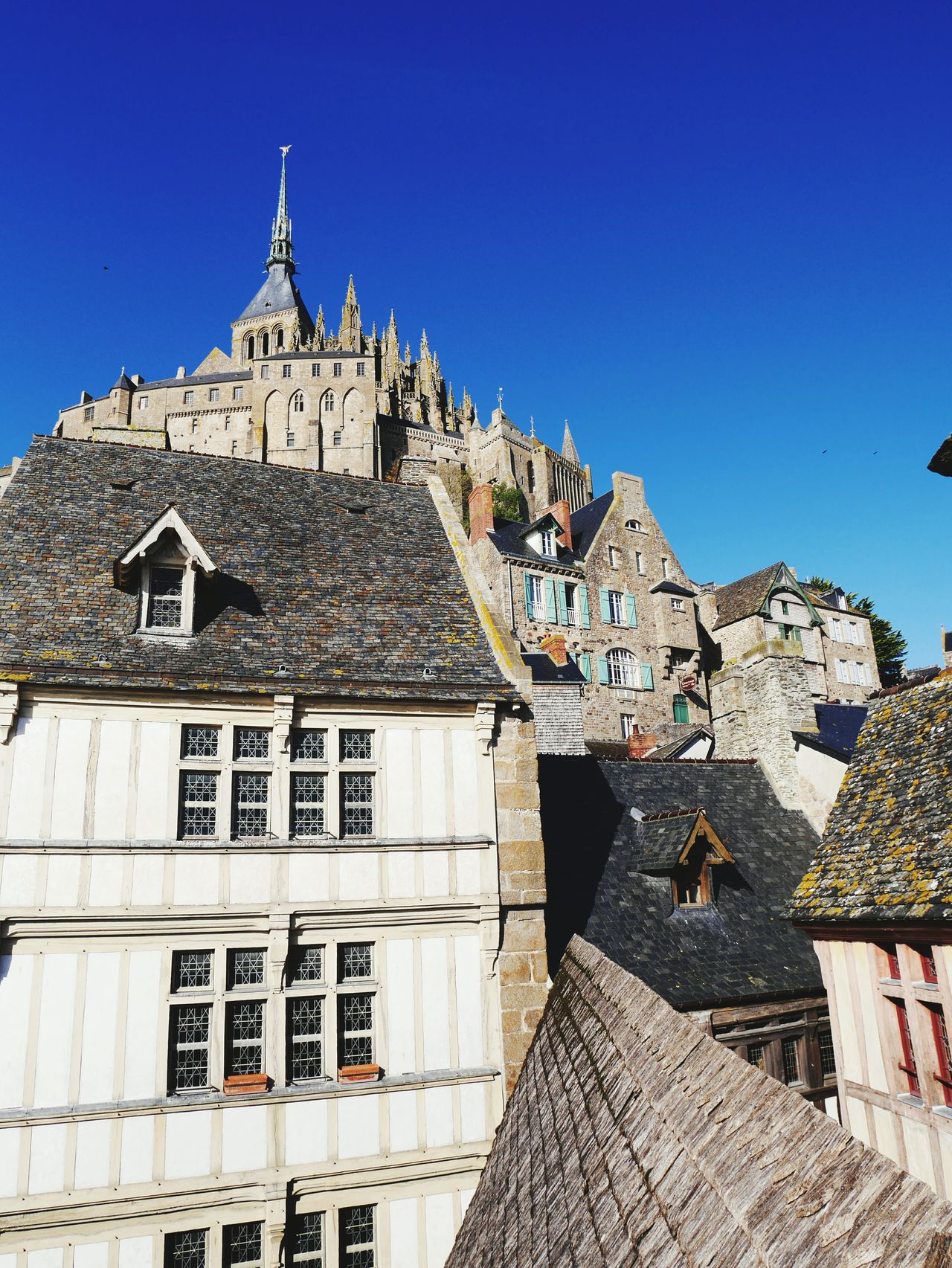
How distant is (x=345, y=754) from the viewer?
39.4 ft

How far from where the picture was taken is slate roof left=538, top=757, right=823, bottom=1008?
550 inches

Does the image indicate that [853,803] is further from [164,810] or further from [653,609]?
[653,609]

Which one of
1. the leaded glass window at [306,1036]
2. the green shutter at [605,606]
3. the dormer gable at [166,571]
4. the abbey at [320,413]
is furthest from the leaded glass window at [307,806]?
the abbey at [320,413]

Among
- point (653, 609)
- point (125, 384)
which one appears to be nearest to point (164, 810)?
point (653, 609)

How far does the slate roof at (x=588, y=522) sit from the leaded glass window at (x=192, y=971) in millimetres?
36253

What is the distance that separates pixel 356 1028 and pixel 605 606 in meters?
35.2

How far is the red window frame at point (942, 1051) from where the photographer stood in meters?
9.18

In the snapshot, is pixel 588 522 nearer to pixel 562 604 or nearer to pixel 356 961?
pixel 562 604

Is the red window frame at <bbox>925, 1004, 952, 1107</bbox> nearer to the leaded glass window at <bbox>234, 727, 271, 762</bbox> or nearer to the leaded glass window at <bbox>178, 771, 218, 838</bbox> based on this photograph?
the leaded glass window at <bbox>234, 727, 271, 762</bbox>

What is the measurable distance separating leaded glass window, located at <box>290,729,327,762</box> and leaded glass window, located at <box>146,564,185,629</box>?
92.2 inches

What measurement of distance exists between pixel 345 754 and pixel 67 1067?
4811mm

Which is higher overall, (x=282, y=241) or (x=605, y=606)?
(x=282, y=241)

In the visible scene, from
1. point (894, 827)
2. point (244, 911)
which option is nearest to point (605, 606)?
point (894, 827)

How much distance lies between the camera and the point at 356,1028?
36.5ft
